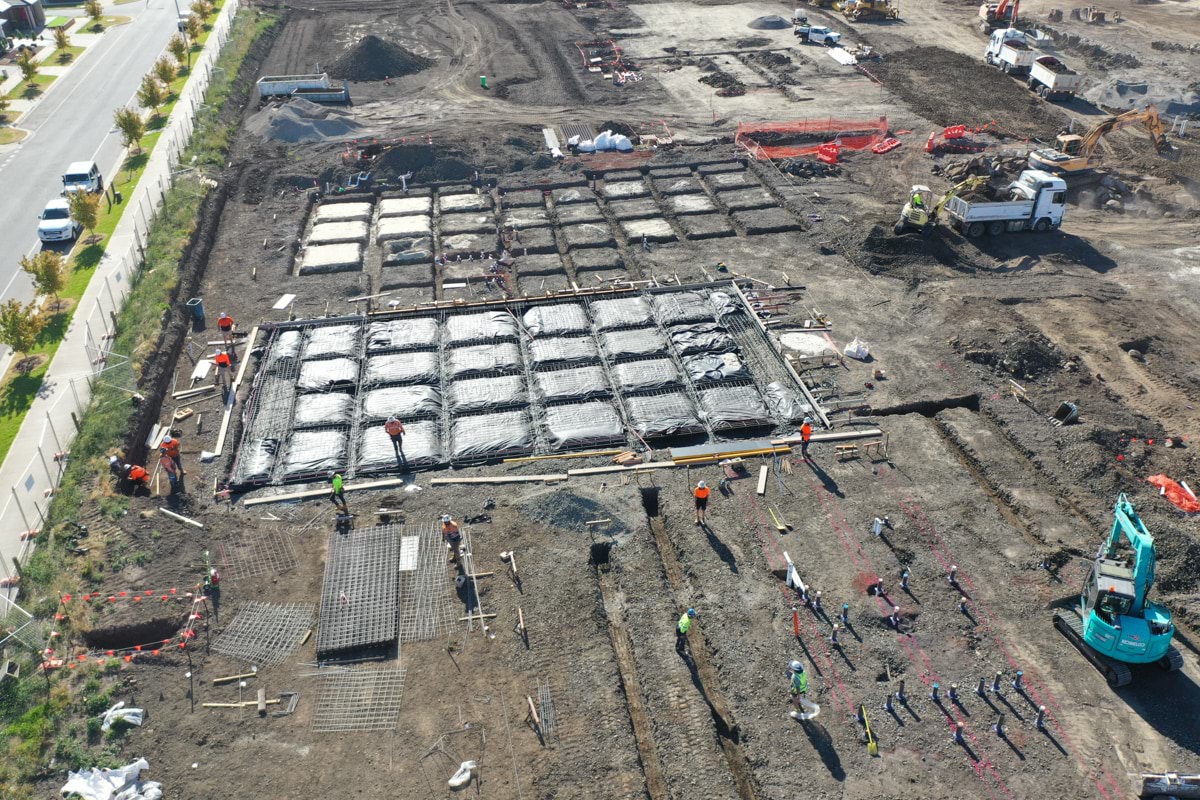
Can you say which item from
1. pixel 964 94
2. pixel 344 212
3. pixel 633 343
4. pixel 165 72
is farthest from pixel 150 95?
pixel 964 94

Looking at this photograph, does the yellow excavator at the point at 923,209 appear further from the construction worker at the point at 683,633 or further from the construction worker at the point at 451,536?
the construction worker at the point at 451,536

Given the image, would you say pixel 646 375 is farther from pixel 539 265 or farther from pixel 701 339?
pixel 539 265

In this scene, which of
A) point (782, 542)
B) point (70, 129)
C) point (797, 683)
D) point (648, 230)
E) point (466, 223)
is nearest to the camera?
point (797, 683)

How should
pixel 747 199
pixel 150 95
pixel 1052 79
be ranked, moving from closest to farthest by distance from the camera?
pixel 747 199 → pixel 150 95 → pixel 1052 79

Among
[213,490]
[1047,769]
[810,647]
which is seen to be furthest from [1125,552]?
[213,490]

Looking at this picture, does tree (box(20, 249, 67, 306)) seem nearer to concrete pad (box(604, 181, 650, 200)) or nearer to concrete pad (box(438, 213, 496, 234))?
concrete pad (box(438, 213, 496, 234))

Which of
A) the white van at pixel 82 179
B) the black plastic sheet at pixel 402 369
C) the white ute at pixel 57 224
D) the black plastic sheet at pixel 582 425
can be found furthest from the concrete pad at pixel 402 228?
the white van at pixel 82 179

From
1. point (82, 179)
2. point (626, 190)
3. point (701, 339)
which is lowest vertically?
point (701, 339)
